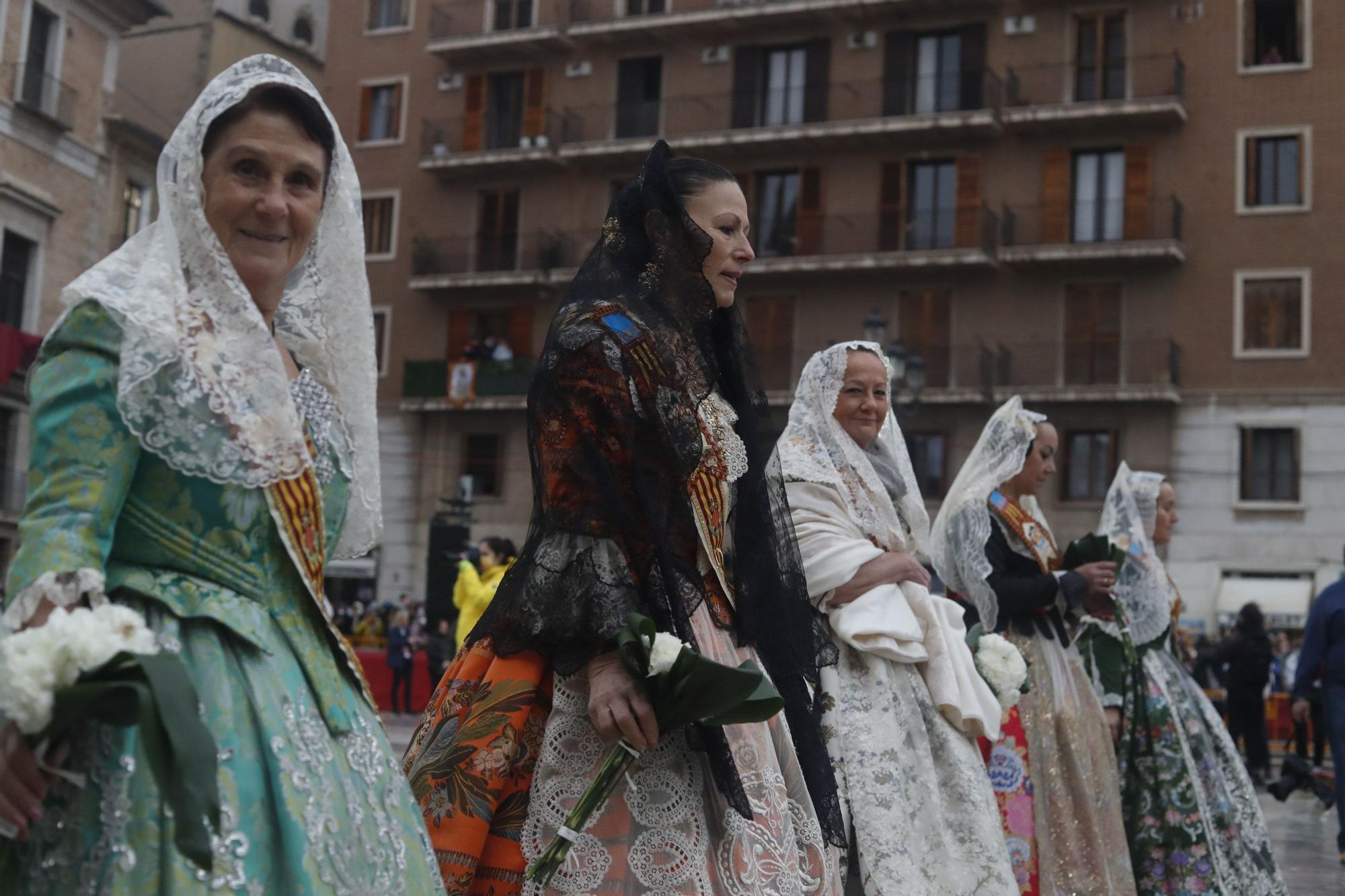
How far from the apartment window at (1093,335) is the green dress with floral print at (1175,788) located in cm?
2335

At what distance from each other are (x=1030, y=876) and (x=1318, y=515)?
2421cm

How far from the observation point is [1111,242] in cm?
3000

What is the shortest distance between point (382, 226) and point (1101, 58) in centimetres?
1561

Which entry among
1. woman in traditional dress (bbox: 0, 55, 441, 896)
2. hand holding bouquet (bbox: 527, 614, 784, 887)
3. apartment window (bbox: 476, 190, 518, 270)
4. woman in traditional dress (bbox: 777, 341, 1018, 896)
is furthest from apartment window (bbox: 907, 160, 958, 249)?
woman in traditional dress (bbox: 0, 55, 441, 896)

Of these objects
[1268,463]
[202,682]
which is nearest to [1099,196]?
[1268,463]

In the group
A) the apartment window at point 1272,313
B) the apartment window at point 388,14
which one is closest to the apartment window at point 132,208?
the apartment window at point 388,14

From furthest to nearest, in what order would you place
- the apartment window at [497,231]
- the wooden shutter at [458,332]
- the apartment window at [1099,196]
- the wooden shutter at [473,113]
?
the wooden shutter at [473,113], the wooden shutter at [458,332], the apartment window at [497,231], the apartment window at [1099,196]

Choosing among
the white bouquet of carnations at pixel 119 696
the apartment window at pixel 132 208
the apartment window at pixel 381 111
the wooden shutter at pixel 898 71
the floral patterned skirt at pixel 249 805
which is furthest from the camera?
the apartment window at pixel 381 111

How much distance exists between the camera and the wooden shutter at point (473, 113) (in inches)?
1417

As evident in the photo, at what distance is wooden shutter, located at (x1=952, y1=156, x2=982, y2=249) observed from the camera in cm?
3116

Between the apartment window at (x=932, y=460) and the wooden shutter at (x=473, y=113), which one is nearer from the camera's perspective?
the apartment window at (x=932, y=460)

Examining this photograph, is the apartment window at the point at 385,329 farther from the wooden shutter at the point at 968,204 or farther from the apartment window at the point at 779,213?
the wooden shutter at the point at 968,204

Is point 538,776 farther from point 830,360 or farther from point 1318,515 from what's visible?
point 1318,515

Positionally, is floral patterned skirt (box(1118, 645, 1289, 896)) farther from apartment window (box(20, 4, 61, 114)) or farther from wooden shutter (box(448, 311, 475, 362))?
wooden shutter (box(448, 311, 475, 362))
